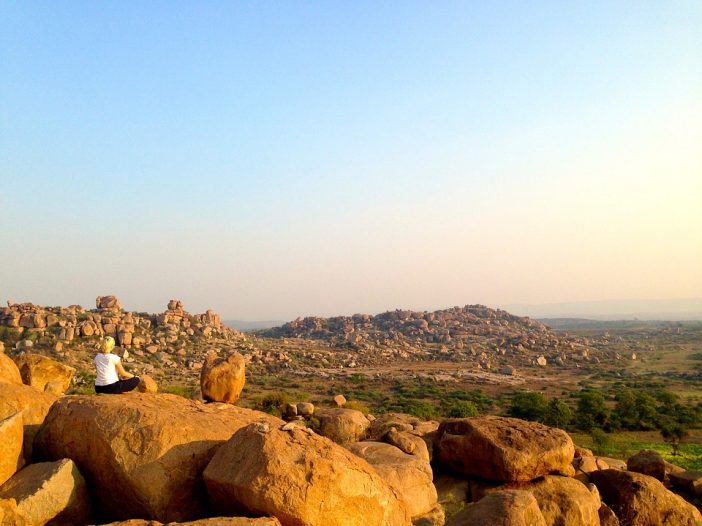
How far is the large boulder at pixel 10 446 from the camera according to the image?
700 centimetres

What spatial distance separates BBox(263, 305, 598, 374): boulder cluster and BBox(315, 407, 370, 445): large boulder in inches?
2135

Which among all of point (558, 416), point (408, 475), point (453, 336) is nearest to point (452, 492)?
point (408, 475)

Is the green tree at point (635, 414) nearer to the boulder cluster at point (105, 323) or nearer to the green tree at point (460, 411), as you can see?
the green tree at point (460, 411)

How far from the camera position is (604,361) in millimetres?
77812

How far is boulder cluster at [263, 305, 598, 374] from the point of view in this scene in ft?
263

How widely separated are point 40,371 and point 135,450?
30.1 ft

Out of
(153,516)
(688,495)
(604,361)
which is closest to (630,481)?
(688,495)

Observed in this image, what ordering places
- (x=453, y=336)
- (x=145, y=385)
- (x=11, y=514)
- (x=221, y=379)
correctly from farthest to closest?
1. (x=453, y=336)
2. (x=221, y=379)
3. (x=145, y=385)
4. (x=11, y=514)

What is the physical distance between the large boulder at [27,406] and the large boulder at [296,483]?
3.60 m

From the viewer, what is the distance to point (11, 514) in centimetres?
601

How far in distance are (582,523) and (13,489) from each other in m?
10.2

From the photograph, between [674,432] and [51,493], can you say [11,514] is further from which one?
[674,432]

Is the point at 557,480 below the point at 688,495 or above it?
above

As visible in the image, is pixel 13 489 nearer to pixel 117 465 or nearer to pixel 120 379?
pixel 117 465
